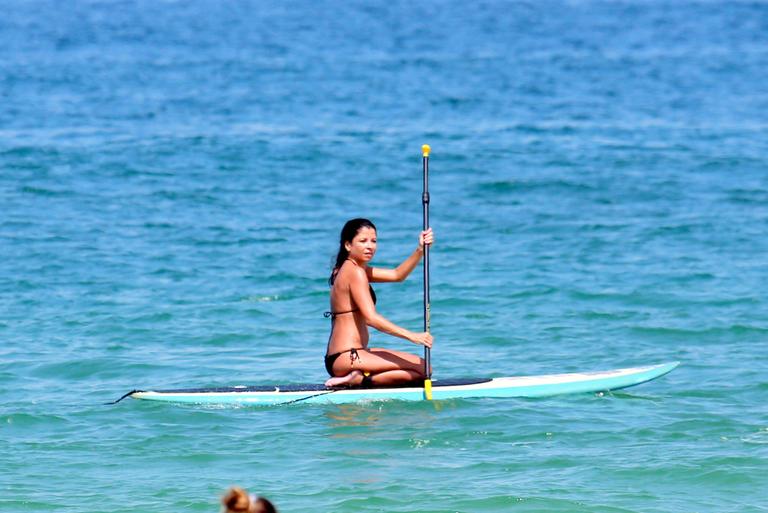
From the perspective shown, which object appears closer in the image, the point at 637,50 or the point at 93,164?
the point at 93,164

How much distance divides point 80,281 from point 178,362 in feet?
11.3

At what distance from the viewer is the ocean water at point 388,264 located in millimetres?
8188

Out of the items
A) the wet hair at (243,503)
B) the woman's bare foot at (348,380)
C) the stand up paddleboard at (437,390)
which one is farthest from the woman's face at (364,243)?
the wet hair at (243,503)

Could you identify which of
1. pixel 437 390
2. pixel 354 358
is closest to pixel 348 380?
pixel 354 358

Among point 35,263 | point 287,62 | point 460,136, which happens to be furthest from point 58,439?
point 287,62

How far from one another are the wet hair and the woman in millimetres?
4958

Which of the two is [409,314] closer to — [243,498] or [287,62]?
[243,498]

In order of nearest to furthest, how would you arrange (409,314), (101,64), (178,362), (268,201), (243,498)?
(243,498), (178,362), (409,314), (268,201), (101,64)

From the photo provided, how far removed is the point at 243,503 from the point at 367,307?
5.04 metres

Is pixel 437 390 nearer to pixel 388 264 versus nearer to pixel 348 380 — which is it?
pixel 348 380

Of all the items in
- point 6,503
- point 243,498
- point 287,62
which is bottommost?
point 6,503

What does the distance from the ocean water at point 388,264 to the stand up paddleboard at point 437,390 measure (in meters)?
0.09

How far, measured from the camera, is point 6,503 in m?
7.62

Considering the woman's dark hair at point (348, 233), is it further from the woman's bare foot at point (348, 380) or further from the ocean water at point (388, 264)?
the ocean water at point (388, 264)
